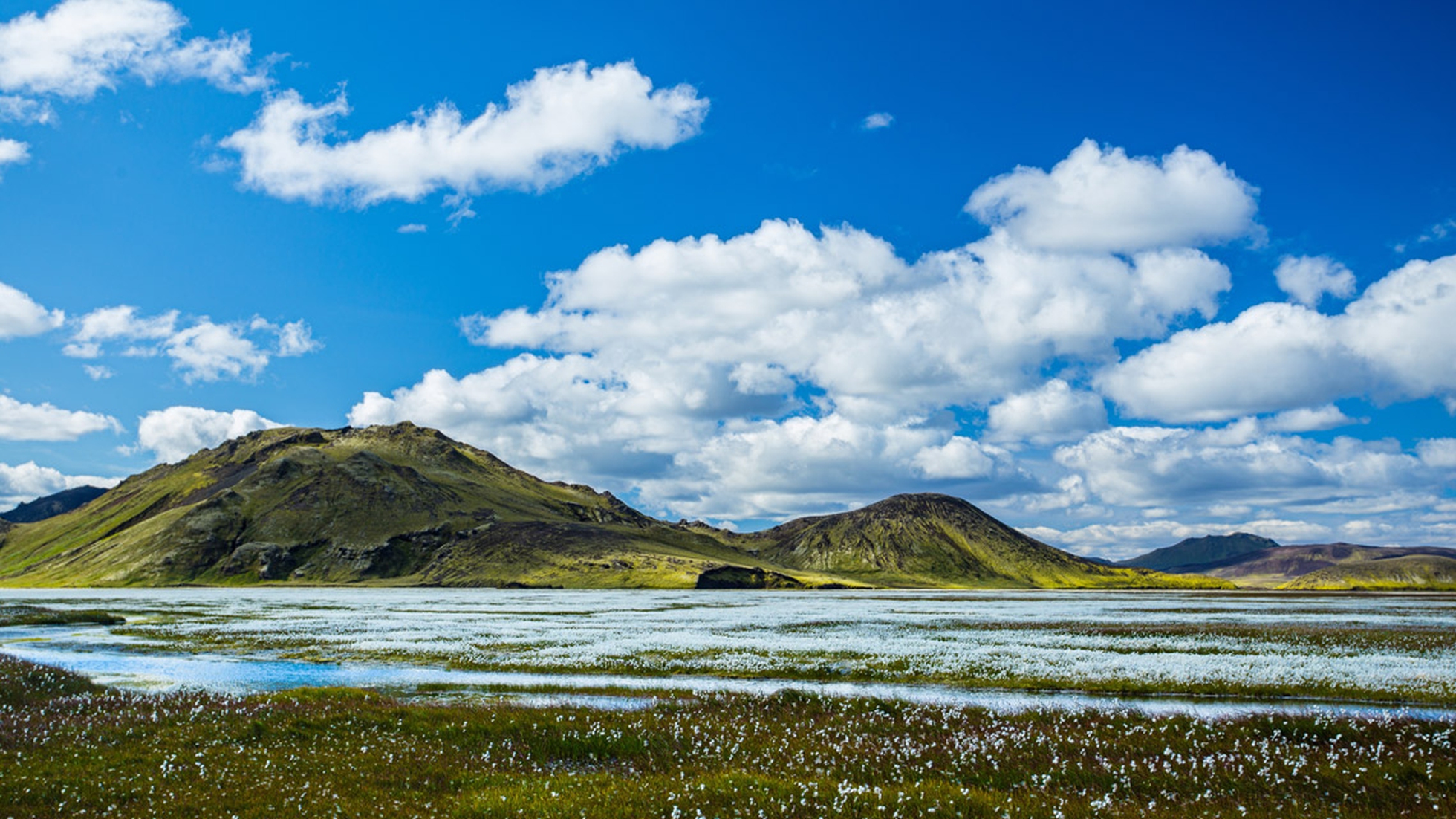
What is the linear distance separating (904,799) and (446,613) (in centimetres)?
8956

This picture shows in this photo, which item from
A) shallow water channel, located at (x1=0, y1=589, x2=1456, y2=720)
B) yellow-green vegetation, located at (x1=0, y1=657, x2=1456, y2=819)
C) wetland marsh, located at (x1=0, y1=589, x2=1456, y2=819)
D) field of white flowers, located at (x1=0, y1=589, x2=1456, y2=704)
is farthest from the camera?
field of white flowers, located at (x1=0, y1=589, x2=1456, y2=704)

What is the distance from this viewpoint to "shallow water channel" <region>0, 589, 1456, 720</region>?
3216 centimetres

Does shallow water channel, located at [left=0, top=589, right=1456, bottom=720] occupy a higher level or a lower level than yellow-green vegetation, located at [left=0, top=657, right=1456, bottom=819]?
lower

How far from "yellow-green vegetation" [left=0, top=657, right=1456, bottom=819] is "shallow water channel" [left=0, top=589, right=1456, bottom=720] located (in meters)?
4.84

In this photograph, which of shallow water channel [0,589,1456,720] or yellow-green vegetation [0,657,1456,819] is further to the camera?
shallow water channel [0,589,1456,720]

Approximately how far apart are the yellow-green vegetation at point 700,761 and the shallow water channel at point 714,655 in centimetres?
484

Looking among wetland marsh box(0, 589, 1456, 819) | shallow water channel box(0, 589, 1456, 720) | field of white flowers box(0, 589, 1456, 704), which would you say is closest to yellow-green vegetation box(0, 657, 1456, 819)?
wetland marsh box(0, 589, 1456, 819)

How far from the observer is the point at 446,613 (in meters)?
93.8

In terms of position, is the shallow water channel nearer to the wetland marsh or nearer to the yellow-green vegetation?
the wetland marsh

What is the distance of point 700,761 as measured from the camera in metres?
19.2

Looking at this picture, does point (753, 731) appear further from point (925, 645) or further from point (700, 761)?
point (925, 645)

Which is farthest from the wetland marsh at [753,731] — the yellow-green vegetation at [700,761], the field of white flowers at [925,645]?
the field of white flowers at [925,645]

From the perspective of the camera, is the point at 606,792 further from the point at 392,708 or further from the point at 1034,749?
the point at 392,708

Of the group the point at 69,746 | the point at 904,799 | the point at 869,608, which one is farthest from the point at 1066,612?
the point at 69,746
